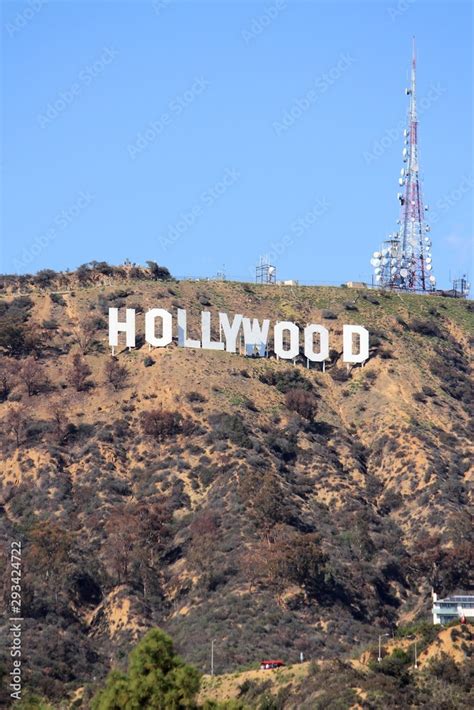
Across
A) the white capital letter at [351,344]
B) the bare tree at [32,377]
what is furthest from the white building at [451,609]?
the white capital letter at [351,344]

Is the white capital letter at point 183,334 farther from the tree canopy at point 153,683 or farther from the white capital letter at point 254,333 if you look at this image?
the tree canopy at point 153,683

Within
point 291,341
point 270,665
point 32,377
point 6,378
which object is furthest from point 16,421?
point 270,665

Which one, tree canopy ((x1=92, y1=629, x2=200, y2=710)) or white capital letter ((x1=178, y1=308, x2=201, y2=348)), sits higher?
white capital letter ((x1=178, y1=308, x2=201, y2=348))

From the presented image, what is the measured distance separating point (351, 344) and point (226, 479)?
25.5 m

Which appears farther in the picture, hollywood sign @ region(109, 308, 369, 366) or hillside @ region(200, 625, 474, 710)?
hollywood sign @ region(109, 308, 369, 366)

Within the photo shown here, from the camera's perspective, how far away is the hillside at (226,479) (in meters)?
125

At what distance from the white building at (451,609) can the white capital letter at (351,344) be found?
43.0m

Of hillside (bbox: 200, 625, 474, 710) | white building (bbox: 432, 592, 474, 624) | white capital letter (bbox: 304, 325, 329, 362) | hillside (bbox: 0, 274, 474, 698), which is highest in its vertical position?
white capital letter (bbox: 304, 325, 329, 362)

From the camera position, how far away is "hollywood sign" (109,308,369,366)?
500ft

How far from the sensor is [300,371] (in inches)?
6225

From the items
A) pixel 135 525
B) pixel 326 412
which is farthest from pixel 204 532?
pixel 326 412

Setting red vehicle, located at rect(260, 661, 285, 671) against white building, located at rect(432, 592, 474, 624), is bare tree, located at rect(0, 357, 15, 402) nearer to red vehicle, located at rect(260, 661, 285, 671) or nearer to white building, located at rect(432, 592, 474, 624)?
white building, located at rect(432, 592, 474, 624)

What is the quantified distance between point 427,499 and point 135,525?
846 inches

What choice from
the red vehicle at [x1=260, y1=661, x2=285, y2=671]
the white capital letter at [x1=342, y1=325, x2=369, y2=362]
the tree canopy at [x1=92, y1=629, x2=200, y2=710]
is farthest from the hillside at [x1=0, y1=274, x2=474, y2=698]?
the tree canopy at [x1=92, y1=629, x2=200, y2=710]
